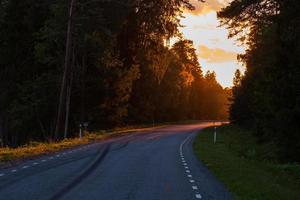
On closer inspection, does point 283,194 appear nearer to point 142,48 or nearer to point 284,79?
point 284,79

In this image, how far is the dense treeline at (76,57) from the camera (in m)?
52.9

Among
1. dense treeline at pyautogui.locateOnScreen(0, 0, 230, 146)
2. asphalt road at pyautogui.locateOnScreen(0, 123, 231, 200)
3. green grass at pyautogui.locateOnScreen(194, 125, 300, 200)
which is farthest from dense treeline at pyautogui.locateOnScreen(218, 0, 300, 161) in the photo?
dense treeline at pyautogui.locateOnScreen(0, 0, 230, 146)

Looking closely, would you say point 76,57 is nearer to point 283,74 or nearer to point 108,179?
point 283,74

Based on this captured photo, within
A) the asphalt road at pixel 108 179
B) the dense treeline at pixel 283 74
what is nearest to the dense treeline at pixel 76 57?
the dense treeline at pixel 283 74

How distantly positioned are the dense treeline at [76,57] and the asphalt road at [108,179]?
2341cm

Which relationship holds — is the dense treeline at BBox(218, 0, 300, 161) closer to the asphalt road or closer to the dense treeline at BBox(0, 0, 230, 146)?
the asphalt road

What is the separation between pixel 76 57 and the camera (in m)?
56.9

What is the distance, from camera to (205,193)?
15844mm

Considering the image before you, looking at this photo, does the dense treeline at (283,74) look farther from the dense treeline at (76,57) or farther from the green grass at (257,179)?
the dense treeline at (76,57)

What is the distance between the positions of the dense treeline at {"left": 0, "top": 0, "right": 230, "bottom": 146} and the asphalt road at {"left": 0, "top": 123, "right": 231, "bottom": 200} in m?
23.4

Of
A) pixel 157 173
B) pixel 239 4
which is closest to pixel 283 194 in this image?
pixel 157 173

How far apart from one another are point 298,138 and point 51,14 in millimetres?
32231

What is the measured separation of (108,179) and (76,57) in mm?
39670

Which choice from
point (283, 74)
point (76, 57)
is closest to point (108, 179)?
point (283, 74)
